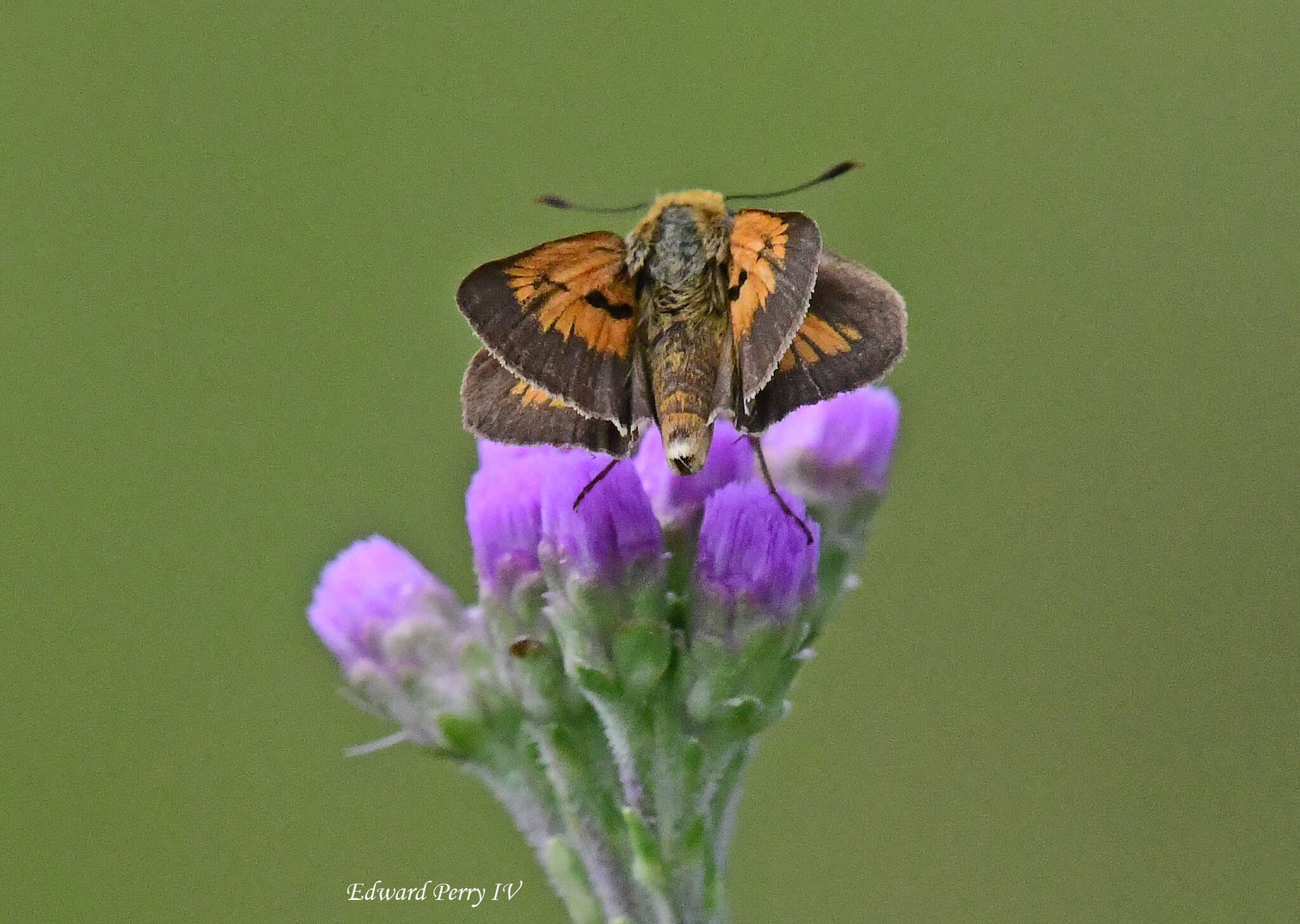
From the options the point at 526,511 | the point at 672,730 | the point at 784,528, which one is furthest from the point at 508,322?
the point at 672,730

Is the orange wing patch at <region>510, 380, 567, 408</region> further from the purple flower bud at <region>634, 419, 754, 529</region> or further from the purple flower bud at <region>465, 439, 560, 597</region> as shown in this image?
the purple flower bud at <region>634, 419, 754, 529</region>

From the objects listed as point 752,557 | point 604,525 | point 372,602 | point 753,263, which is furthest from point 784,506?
point 372,602

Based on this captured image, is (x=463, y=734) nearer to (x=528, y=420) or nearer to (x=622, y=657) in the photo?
(x=622, y=657)

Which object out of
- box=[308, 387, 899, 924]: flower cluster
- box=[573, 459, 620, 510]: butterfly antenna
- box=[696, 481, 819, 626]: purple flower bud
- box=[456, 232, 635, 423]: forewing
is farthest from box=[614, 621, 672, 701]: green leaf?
box=[456, 232, 635, 423]: forewing

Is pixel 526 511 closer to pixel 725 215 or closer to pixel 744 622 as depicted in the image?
pixel 744 622

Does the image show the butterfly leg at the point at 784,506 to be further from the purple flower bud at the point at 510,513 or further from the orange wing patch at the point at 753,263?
the purple flower bud at the point at 510,513

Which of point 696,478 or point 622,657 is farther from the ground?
point 696,478
